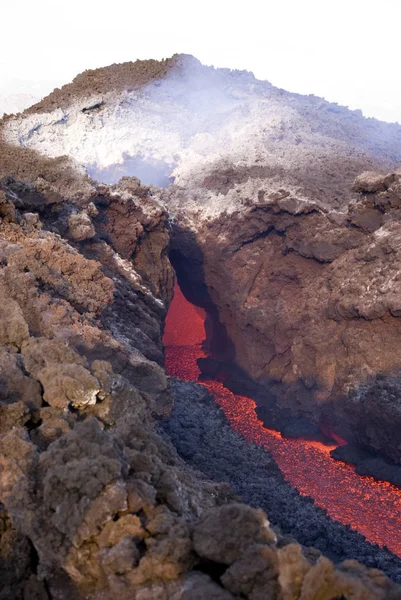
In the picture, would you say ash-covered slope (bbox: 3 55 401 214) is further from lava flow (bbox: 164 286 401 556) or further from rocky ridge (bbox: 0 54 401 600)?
rocky ridge (bbox: 0 54 401 600)

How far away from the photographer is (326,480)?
914cm

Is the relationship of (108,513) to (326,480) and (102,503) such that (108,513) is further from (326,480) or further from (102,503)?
(326,480)

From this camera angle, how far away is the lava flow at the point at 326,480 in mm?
7922

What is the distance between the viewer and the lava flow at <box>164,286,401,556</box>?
7.92 meters

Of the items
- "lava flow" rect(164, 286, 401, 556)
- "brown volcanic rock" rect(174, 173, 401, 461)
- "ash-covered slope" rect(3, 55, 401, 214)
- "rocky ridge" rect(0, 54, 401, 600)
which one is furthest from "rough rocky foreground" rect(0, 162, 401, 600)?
"ash-covered slope" rect(3, 55, 401, 214)

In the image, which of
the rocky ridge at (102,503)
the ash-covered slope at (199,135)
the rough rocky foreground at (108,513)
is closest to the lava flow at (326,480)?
the rocky ridge at (102,503)

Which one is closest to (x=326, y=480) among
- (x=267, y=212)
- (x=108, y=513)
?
(x=267, y=212)

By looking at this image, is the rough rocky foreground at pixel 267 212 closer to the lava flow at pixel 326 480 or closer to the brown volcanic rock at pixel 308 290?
the brown volcanic rock at pixel 308 290

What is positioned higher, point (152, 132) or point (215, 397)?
point (152, 132)

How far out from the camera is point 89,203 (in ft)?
32.5

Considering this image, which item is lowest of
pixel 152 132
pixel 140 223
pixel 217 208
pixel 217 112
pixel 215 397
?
pixel 215 397

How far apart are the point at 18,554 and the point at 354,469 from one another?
7.77 metres

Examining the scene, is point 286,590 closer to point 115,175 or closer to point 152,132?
point 115,175

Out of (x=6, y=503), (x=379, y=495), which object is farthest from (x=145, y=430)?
(x=379, y=495)
